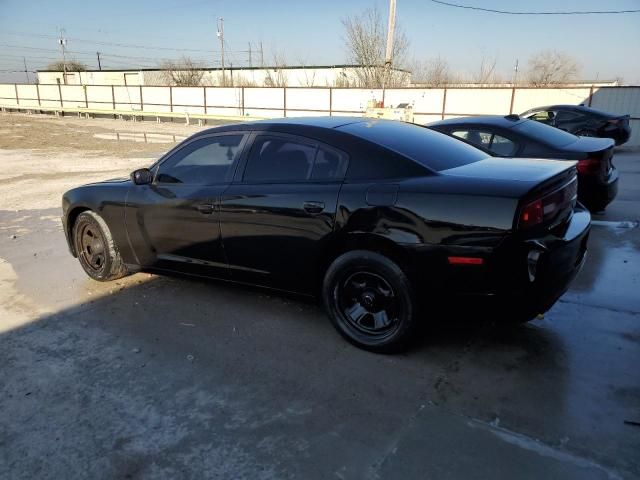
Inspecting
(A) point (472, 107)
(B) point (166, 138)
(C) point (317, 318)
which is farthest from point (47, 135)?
(C) point (317, 318)

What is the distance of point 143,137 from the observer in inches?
922

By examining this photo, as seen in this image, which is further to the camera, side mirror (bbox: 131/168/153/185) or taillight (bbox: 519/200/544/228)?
side mirror (bbox: 131/168/153/185)

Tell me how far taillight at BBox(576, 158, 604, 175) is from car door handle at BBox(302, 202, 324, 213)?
4.01 meters

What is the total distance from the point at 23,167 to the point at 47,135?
460 inches

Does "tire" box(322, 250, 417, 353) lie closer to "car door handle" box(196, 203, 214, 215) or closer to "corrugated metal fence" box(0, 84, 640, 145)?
"car door handle" box(196, 203, 214, 215)

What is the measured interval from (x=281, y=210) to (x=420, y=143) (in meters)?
1.14

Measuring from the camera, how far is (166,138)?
22.6m

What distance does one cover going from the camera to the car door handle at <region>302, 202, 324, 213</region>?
3523mm

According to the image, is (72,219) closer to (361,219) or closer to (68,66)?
(361,219)

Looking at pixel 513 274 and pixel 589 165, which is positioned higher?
pixel 589 165

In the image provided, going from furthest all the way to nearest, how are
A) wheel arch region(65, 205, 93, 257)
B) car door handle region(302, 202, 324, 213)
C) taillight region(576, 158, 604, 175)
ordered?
taillight region(576, 158, 604, 175) → wheel arch region(65, 205, 93, 257) → car door handle region(302, 202, 324, 213)

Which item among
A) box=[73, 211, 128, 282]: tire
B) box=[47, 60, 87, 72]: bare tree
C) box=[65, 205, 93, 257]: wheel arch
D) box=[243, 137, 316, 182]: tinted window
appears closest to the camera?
box=[243, 137, 316, 182]: tinted window

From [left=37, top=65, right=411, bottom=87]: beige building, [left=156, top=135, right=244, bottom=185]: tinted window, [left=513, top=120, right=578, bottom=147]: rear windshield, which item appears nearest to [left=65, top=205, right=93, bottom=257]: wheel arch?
[left=156, top=135, right=244, bottom=185]: tinted window

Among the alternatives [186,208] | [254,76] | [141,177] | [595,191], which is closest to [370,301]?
[186,208]
